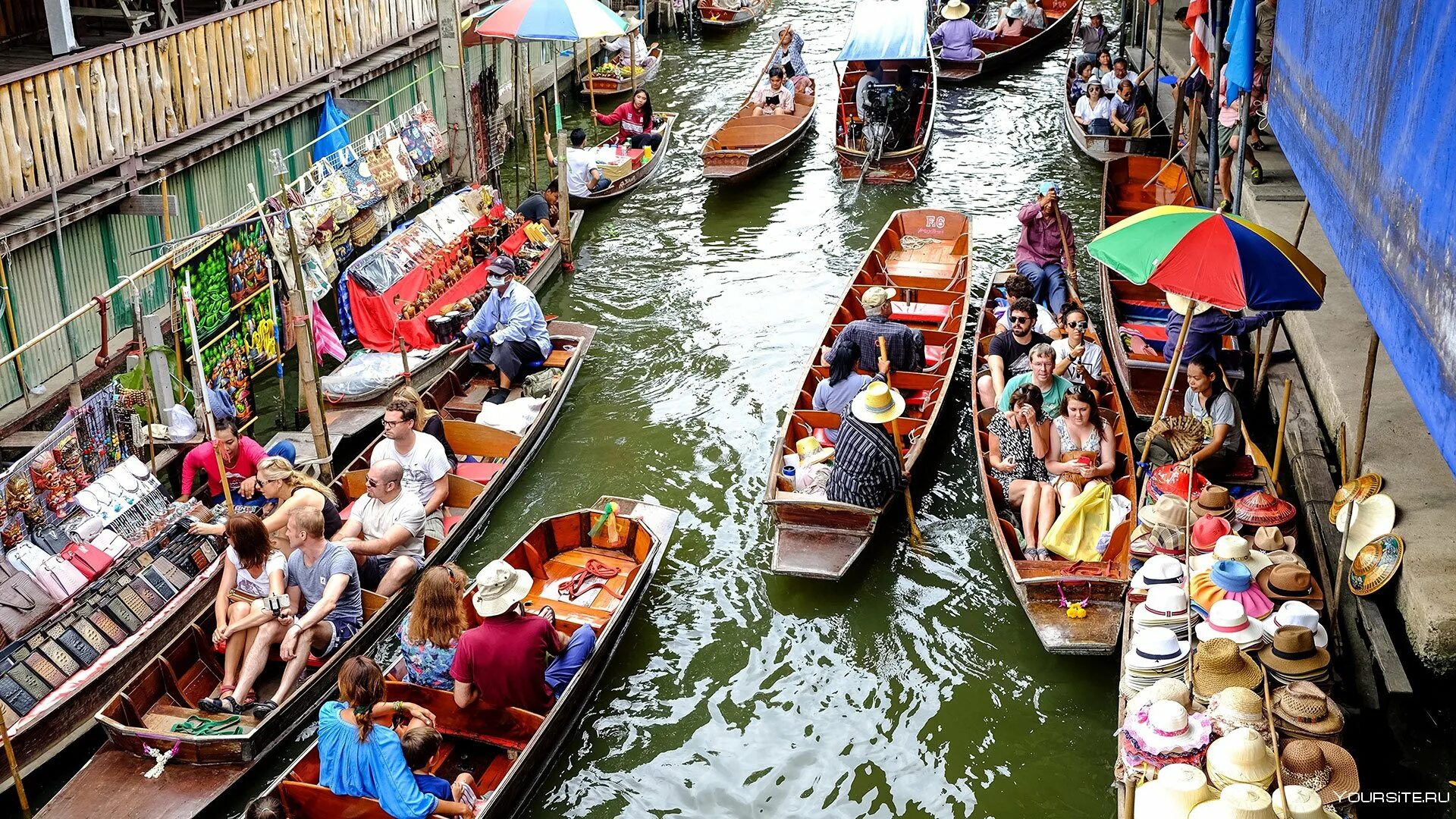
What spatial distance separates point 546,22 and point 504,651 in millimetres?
9366

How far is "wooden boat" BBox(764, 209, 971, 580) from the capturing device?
9125 millimetres

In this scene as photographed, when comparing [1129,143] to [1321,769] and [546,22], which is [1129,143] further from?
[1321,769]

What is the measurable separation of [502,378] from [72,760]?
5.26 m

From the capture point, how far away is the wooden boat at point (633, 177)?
56.3 feet

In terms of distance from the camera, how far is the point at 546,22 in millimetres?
14531

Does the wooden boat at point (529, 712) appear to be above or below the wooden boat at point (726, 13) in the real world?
below

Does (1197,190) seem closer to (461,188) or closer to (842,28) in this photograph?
(461,188)

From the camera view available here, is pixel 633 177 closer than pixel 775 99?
Yes

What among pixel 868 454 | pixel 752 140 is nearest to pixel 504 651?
pixel 868 454

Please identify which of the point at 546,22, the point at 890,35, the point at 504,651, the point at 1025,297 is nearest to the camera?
the point at 504,651

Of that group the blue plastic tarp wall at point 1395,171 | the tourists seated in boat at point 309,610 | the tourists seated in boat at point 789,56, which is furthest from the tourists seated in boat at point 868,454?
the tourists seated in boat at point 789,56

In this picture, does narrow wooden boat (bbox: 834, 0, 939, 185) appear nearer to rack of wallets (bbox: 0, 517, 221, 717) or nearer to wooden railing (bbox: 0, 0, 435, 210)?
wooden railing (bbox: 0, 0, 435, 210)

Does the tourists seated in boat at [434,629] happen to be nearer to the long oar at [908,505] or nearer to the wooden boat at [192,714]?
the wooden boat at [192,714]

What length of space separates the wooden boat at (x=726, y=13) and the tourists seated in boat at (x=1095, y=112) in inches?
401
